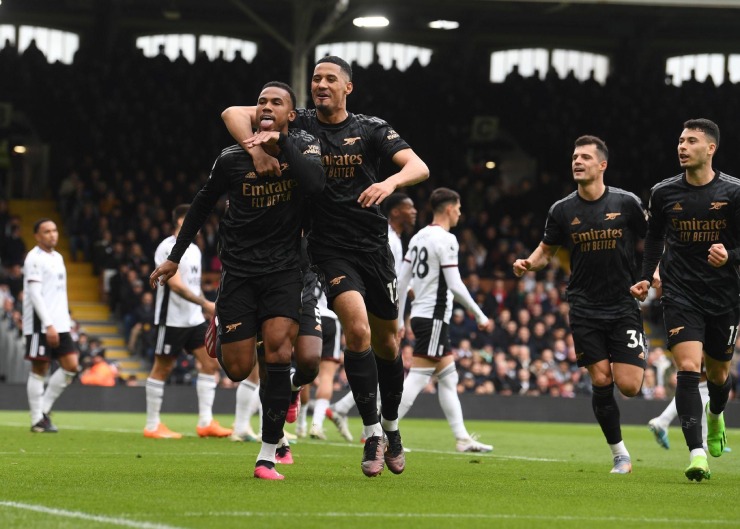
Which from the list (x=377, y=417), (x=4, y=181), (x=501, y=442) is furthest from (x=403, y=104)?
(x=377, y=417)

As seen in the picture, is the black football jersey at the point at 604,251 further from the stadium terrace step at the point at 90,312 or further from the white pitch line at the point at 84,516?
the stadium terrace step at the point at 90,312

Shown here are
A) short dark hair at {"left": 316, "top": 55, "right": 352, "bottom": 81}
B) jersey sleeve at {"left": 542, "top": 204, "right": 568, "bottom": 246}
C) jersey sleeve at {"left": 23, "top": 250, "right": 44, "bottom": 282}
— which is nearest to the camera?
short dark hair at {"left": 316, "top": 55, "right": 352, "bottom": 81}

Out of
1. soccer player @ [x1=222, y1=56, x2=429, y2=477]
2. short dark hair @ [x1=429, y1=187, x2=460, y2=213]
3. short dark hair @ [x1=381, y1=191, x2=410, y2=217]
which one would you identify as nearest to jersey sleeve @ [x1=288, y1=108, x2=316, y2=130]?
soccer player @ [x1=222, y1=56, x2=429, y2=477]

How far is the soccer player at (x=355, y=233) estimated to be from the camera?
7895mm

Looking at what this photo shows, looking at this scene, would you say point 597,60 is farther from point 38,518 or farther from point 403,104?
point 38,518

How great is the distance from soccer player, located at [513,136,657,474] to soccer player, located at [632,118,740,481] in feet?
1.06

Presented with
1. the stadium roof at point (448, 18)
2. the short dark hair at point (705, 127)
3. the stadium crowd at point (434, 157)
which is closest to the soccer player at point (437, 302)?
the short dark hair at point (705, 127)

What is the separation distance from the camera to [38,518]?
5699mm

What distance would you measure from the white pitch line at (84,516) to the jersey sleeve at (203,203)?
212 cm

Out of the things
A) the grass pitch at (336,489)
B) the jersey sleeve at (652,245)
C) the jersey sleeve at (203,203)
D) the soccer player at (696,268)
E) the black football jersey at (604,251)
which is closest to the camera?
the grass pitch at (336,489)

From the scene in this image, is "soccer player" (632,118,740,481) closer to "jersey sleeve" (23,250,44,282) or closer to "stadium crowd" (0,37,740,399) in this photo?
"jersey sleeve" (23,250,44,282)

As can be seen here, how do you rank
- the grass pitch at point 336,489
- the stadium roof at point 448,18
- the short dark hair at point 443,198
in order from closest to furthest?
the grass pitch at point 336,489 → the short dark hair at point 443,198 → the stadium roof at point 448,18

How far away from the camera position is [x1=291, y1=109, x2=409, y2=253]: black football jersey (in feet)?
26.1

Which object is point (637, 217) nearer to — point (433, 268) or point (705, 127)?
point (705, 127)
